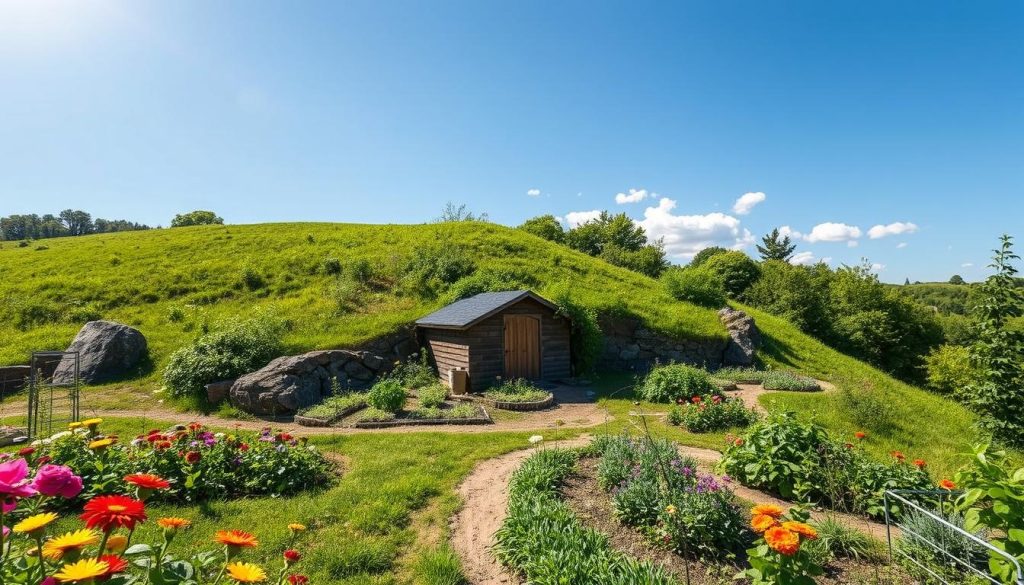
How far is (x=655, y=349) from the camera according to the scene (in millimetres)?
18375

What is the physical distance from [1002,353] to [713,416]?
5971 mm

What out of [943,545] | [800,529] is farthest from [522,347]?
[800,529]

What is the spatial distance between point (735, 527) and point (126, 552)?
4785 mm

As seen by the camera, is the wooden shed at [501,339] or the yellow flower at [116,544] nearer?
the yellow flower at [116,544]

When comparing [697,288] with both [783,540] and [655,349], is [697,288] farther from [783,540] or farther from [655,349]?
[783,540]

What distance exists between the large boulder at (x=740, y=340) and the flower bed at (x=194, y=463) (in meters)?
16.4

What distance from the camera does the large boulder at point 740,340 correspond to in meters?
18.3

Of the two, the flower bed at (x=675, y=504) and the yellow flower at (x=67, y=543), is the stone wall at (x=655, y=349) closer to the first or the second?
the flower bed at (x=675, y=504)

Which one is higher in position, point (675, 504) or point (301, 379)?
point (301, 379)

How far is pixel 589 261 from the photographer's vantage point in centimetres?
2789

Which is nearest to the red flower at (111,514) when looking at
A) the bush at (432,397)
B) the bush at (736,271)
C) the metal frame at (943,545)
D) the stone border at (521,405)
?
the metal frame at (943,545)

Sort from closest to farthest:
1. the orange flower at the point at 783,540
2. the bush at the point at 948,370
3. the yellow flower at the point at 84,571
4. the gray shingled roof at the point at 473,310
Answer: the yellow flower at the point at 84,571 → the orange flower at the point at 783,540 → the gray shingled roof at the point at 473,310 → the bush at the point at 948,370

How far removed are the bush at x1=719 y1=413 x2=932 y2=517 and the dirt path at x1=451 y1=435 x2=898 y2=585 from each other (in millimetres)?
204

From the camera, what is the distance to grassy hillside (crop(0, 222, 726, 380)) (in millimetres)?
17531
